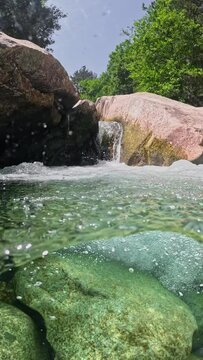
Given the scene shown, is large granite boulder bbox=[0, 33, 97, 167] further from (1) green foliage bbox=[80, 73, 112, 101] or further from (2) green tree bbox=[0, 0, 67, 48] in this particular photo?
(1) green foliage bbox=[80, 73, 112, 101]

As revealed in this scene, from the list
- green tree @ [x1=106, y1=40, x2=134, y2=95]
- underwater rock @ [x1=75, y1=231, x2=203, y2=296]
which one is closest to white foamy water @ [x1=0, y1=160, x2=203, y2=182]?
underwater rock @ [x1=75, y1=231, x2=203, y2=296]

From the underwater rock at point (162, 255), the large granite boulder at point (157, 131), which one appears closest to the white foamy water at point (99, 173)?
the large granite boulder at point (157, 131)

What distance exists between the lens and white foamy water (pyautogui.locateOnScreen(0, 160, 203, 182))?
33.7 ft

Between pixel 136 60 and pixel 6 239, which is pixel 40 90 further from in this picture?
pixel 136 60

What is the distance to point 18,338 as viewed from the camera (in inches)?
106

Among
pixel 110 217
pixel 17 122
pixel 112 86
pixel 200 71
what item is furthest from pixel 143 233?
pixel 112 86

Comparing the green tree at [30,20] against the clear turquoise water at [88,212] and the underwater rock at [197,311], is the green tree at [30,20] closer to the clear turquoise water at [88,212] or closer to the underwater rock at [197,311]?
the clear turquoise water at [88,212]

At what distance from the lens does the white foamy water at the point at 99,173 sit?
33.7 feet

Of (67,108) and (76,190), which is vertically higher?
(67,108)

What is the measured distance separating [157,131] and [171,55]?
47.4 ft

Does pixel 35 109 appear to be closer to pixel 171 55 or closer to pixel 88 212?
pixel 88 212

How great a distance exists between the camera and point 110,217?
16.7 ft

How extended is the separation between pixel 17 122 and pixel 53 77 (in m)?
2.07

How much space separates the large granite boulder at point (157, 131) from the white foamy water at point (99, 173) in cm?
46
